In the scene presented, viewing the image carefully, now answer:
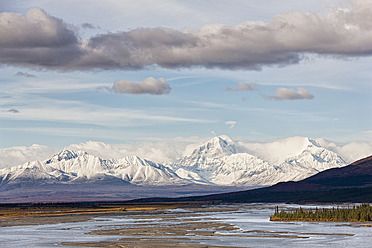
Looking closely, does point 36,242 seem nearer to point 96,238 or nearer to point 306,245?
point 96,238

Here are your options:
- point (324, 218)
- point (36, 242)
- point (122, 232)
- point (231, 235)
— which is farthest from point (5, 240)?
point (324, 218)

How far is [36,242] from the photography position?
13012 cm

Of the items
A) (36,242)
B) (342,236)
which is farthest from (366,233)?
(36,242)

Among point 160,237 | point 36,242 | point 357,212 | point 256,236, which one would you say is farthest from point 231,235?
point 357,212

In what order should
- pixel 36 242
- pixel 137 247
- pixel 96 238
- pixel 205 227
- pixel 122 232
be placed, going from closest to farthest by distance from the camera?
1. pixel 137 247
2. pixel 36 242
3. pixel 96 238
4. pixel 122 232
5. pixel 205 227

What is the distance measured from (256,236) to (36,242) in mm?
44956

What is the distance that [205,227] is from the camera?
169000 mm

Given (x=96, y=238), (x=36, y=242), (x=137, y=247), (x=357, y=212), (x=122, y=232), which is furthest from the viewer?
(x=357, y=212)

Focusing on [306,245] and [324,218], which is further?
[324,218]

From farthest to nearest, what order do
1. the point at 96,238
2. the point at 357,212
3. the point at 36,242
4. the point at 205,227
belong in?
1. the point at 357,212
2. the point at 205,227
3. the point at 96,238
4. the point at 36,242

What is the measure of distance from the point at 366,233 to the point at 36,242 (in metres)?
68.6

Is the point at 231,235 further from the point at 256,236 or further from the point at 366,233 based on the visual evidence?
the point at 366,233

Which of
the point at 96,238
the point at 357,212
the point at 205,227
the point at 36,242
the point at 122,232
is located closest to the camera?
the point at 36,242

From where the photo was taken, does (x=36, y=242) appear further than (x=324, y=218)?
No
